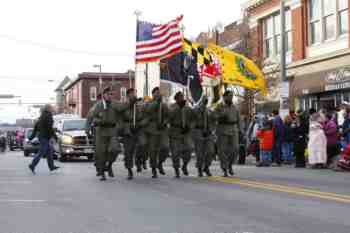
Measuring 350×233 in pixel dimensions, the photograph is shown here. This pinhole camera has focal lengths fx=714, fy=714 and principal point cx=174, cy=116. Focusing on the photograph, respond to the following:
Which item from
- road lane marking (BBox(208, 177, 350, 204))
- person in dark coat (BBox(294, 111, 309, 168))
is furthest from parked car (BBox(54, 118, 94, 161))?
road lane marking (BBox(208, 177, 350, 204))

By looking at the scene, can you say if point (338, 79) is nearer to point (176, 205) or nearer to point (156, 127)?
point (156, 127)

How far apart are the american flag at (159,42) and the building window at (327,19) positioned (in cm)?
1039

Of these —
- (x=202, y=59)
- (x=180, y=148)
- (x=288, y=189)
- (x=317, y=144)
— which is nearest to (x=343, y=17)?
(x=202, y=59)

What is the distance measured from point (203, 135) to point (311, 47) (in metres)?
16.6

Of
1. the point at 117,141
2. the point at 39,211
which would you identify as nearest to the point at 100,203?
the point at 39,211

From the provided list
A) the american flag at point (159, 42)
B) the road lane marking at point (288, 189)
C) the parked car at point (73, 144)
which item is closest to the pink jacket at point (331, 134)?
the american flag at point (159, 42)

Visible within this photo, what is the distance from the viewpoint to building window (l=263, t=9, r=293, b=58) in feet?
109

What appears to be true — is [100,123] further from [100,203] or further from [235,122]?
[100,203]

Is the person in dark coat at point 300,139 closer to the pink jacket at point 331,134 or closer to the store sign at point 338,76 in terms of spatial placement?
the pink jacket at point 331,134

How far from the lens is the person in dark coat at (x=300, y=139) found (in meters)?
20.3

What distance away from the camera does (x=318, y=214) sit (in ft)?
29.5

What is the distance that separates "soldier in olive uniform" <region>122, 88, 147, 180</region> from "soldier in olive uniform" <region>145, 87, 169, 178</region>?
0.15 metres

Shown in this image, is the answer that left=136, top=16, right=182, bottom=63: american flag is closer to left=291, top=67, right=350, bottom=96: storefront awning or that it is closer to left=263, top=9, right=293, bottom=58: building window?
left=291, top=67, right=350, bottom=96: storefront awning

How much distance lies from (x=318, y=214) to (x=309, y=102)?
22.5 metres
